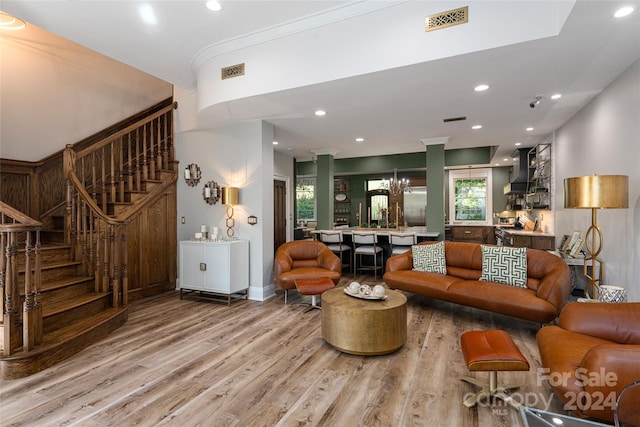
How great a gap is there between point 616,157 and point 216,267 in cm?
528

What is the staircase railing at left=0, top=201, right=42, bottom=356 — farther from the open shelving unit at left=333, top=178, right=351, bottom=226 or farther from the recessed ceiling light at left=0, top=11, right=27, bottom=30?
the open shelving unit at left=333, top=178, right=351, bottom=226

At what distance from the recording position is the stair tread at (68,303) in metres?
3.19

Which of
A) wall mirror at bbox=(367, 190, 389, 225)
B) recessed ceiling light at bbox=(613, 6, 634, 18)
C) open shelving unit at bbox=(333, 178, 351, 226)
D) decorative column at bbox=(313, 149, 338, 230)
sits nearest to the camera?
recessed ceiling light at bbox=(613, 6, 634, 18)

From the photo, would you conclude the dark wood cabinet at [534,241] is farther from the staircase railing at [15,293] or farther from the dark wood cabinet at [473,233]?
the staircase railing at [15,293]

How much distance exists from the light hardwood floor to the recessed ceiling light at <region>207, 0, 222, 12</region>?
339cm

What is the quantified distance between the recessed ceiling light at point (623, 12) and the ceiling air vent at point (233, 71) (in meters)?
3.48

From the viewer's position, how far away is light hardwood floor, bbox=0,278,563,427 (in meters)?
2.12

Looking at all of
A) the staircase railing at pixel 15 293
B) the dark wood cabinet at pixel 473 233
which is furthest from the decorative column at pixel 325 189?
the staircase railing at pixel 15 293

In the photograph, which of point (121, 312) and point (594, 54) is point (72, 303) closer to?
point (121, 312)

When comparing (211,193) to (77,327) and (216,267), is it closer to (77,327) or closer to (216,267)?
(216,267)

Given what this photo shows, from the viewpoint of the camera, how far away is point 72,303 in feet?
11.3

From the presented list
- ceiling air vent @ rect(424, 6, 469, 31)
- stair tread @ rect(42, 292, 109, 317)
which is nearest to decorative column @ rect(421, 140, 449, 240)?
ceiling air vent @ rect(424, 6, 469, 31)

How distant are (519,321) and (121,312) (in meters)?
4.96

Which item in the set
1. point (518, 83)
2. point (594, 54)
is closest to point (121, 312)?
point (518, 83)
